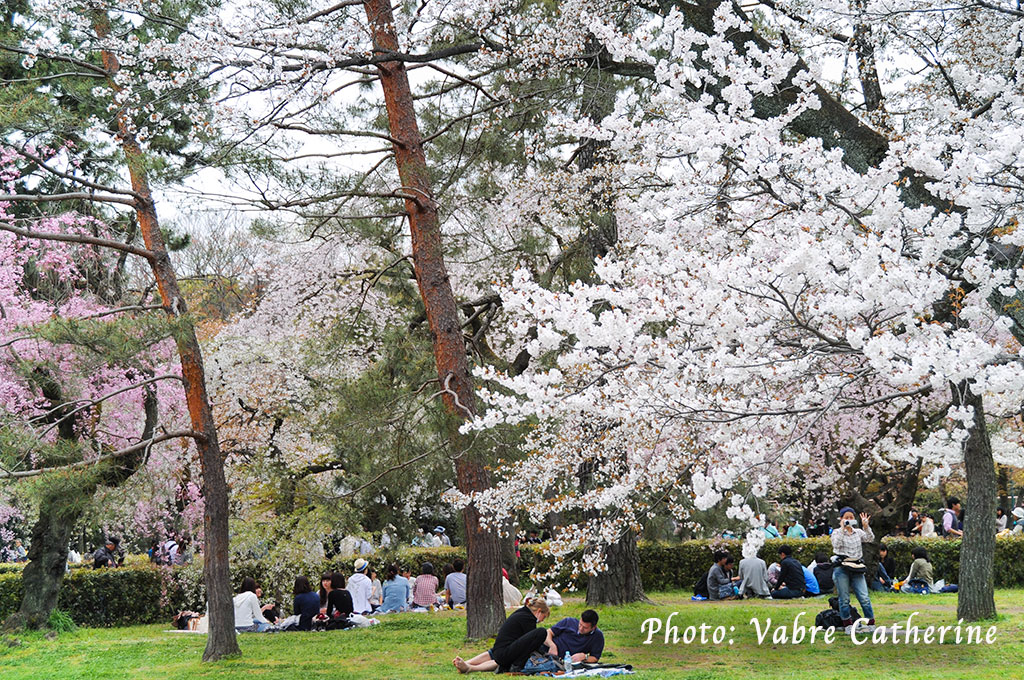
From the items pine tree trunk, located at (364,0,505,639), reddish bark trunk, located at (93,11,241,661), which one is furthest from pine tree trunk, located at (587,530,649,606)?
reddish bark trunk, located at (93,11,241,661)

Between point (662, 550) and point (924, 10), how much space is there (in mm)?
11835

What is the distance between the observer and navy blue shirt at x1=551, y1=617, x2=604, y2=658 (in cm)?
756

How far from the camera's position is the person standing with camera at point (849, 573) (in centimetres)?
873

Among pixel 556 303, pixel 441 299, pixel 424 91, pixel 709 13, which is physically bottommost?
pixel 556 303

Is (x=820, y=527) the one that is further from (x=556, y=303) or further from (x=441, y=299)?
(x=556, y=303)

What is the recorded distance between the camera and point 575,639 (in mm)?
7602

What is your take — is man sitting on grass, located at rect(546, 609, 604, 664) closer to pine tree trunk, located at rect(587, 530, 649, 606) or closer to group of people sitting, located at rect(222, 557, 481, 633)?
pine tree trunk, located at rect(587, 530, 649, 606)

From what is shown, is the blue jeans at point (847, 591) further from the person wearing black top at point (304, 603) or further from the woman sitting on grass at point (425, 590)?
the person wearing black top at point (304, 603)

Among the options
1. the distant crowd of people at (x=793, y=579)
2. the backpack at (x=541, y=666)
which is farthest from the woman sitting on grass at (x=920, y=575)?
the backpack at (x=541, y=666)

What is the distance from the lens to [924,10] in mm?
5480

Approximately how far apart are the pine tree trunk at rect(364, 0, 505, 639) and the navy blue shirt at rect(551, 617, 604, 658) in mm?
1551

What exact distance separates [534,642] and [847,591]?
3561 millimetres

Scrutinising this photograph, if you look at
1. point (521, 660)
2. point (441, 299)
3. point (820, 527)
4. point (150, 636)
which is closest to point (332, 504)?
point (441, 299)

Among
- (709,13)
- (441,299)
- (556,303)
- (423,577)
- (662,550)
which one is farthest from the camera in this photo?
(662,550)
